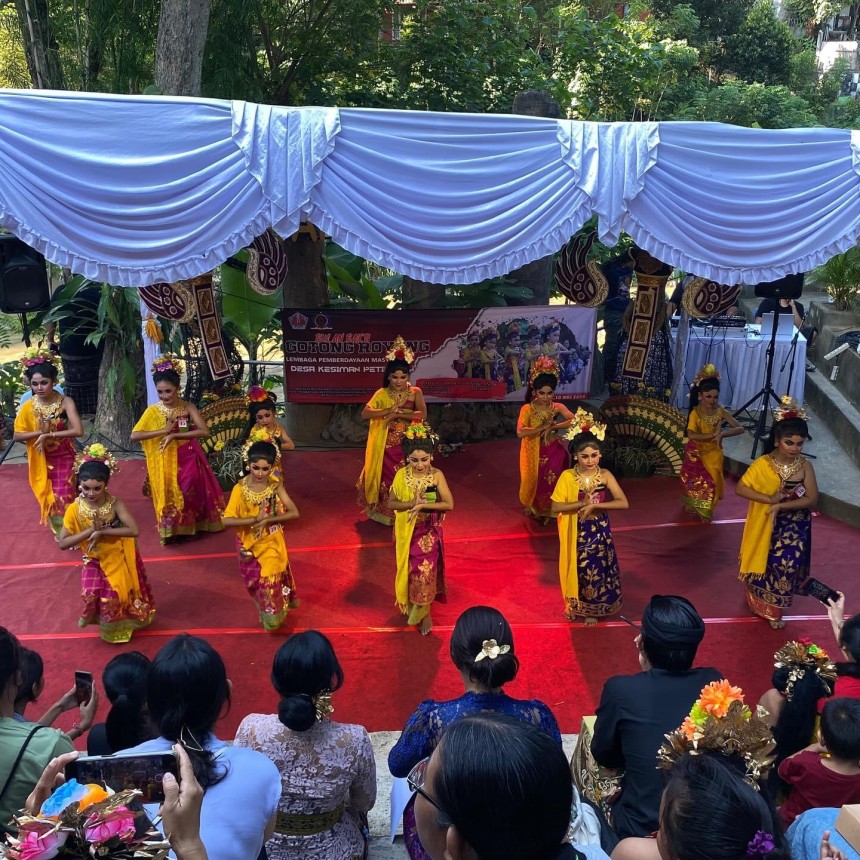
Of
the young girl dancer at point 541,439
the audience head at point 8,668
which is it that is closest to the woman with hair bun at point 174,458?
the young girl dancer at point 541,439

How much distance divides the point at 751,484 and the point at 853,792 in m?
3.09

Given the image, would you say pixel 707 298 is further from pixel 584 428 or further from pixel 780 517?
pixel 780 517

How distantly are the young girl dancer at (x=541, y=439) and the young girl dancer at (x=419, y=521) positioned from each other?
1587mm

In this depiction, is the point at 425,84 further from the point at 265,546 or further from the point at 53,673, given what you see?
the point at 53,673

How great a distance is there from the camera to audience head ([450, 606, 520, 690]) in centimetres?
307

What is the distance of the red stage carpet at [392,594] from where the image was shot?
202 inches

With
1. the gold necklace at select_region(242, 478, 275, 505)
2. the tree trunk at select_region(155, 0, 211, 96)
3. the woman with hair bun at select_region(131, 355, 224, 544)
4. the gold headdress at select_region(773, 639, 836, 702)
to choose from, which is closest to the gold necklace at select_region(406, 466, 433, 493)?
the gold necklace at select_region(242, 478, 275, 505)

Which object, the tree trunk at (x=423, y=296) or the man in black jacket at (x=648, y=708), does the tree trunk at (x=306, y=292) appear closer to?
the tree trunk at (x=423, y=296)

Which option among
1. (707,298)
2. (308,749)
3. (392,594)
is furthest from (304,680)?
(707,298)

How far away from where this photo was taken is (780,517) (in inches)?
220

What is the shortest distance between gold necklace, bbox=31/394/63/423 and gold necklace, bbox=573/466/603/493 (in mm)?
3962

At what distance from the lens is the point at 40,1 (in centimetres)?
930

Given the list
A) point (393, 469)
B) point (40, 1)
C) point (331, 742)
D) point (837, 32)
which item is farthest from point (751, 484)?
A: point (837, 32)

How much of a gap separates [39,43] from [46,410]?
496 cm
